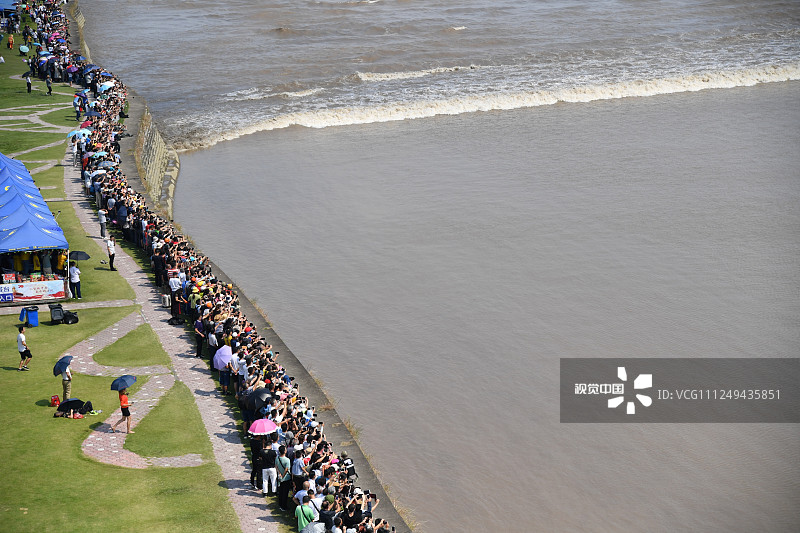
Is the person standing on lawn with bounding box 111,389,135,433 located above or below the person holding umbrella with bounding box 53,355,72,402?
below

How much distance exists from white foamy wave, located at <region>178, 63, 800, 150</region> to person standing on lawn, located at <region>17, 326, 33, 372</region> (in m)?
22.9

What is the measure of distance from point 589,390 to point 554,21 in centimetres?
5330

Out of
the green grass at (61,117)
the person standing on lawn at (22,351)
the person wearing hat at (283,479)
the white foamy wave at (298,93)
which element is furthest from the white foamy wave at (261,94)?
the person wearing hat at (283,479)

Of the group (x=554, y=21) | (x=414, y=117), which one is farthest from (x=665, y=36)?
(x=414, y=117)

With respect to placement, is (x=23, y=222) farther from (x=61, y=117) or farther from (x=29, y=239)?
(x=61, y=117)

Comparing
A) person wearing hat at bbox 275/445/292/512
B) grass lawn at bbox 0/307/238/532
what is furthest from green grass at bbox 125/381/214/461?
person wearing hat at bbox 275/445/292/512

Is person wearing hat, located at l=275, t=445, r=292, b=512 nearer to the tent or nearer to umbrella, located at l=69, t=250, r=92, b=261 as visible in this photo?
the tent

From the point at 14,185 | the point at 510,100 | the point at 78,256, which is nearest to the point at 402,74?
the point at 510,100

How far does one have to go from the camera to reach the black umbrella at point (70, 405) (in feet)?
59.4

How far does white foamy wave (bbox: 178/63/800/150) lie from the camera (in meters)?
45.5

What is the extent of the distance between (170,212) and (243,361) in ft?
51.5

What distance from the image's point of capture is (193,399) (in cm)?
1939

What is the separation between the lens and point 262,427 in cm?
1577

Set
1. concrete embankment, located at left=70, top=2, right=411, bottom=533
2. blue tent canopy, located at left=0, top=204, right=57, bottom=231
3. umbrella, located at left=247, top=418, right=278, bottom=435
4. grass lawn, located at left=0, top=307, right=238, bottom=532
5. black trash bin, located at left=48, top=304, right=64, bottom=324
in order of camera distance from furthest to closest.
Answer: blue tent canopy, located at left=0, top=204, right=57, bottom=231, black trash bin, located at left=48, top=304, right=64, bottom=324, concrete embankment, located at left=70, top=2, right=411, bottom=533, umbrella, located at left=247, top=418, right=278, bottom=435, grass lawn, located at left=0, top=307, right=238, bottom=532
